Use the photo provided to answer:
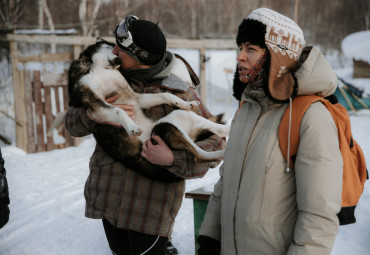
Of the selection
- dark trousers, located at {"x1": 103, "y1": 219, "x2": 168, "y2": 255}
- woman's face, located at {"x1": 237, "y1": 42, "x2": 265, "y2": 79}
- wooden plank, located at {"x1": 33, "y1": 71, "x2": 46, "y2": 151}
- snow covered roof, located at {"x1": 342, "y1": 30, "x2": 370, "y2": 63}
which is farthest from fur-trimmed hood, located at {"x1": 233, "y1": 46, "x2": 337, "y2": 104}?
snow covered roof, located at {"x1": 342, "y1": 30, "x2": 370, "y2": 63}

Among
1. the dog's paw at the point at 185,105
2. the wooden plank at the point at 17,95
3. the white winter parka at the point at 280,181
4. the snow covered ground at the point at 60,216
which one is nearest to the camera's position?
the white winter parka at the point at 280,181

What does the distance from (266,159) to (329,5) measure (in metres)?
39.9

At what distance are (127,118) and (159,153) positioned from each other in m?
0.33

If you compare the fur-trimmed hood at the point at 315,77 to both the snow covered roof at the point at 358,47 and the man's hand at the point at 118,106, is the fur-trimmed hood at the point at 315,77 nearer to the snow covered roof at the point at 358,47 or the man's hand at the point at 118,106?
the man's hand at the point at 118,106

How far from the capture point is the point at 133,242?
1.84 metres

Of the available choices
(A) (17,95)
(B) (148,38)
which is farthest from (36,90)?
(B) (148,38)

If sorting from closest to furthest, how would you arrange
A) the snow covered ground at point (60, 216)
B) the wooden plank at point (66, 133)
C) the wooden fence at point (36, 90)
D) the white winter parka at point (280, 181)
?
1. the white winter parka at point (280, 181)
2. the snow covered ground at point (60, 216)
3. the wooden fence at point (36, 90)
4. the wooden plank at point (66, 133)

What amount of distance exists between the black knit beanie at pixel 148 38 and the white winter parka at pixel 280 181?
0.64 metres

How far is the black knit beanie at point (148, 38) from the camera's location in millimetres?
1849

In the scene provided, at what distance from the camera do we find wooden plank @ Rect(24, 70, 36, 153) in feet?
24.9

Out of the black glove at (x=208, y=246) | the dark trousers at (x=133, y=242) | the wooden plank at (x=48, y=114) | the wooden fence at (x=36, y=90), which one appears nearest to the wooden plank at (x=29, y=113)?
the wooden fence at (x=36, y=90)

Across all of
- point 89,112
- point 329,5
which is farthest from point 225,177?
point 329,5

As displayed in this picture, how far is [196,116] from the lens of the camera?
204cm

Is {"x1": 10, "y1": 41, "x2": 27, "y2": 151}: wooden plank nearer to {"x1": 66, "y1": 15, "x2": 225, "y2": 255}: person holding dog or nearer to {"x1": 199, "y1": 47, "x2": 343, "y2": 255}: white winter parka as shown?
{"x1": 66, "y1": 15, "x2": 225, "y2": 255}: person holding dog
